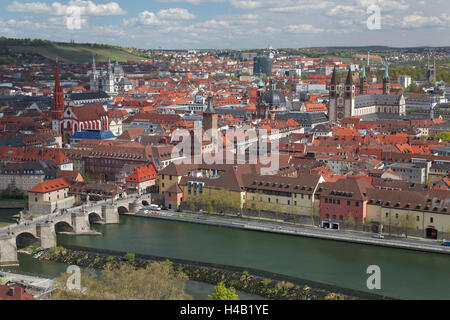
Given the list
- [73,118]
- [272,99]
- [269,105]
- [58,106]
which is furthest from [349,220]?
[272,99]

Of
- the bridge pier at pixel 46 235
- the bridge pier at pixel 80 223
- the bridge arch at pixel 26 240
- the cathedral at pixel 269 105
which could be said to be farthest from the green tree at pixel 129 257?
the cathedral at pixel 269 105

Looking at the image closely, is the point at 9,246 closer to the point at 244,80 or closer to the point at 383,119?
the point at 383,119

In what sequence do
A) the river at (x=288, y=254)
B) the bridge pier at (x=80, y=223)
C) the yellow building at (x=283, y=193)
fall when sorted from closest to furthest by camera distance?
the river at (x=288, y=254)
the bridge pier at (x=80, y=223)
the yellow building at (x=283, y=193)

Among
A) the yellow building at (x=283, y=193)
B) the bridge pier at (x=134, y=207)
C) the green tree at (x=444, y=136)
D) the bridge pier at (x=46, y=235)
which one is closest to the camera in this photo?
the bridge pier at (x=46, y=235)

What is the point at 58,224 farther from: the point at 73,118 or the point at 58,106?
the point at 58,106

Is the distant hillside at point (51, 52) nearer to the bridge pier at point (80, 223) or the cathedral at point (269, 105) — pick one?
the cathedral at point (269, 105)

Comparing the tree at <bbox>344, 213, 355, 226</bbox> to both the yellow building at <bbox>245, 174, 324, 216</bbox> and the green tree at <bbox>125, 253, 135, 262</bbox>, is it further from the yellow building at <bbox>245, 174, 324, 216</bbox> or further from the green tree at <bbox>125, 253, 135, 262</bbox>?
the green tree at <bbox>125, 253, 135, 262</bbox>
